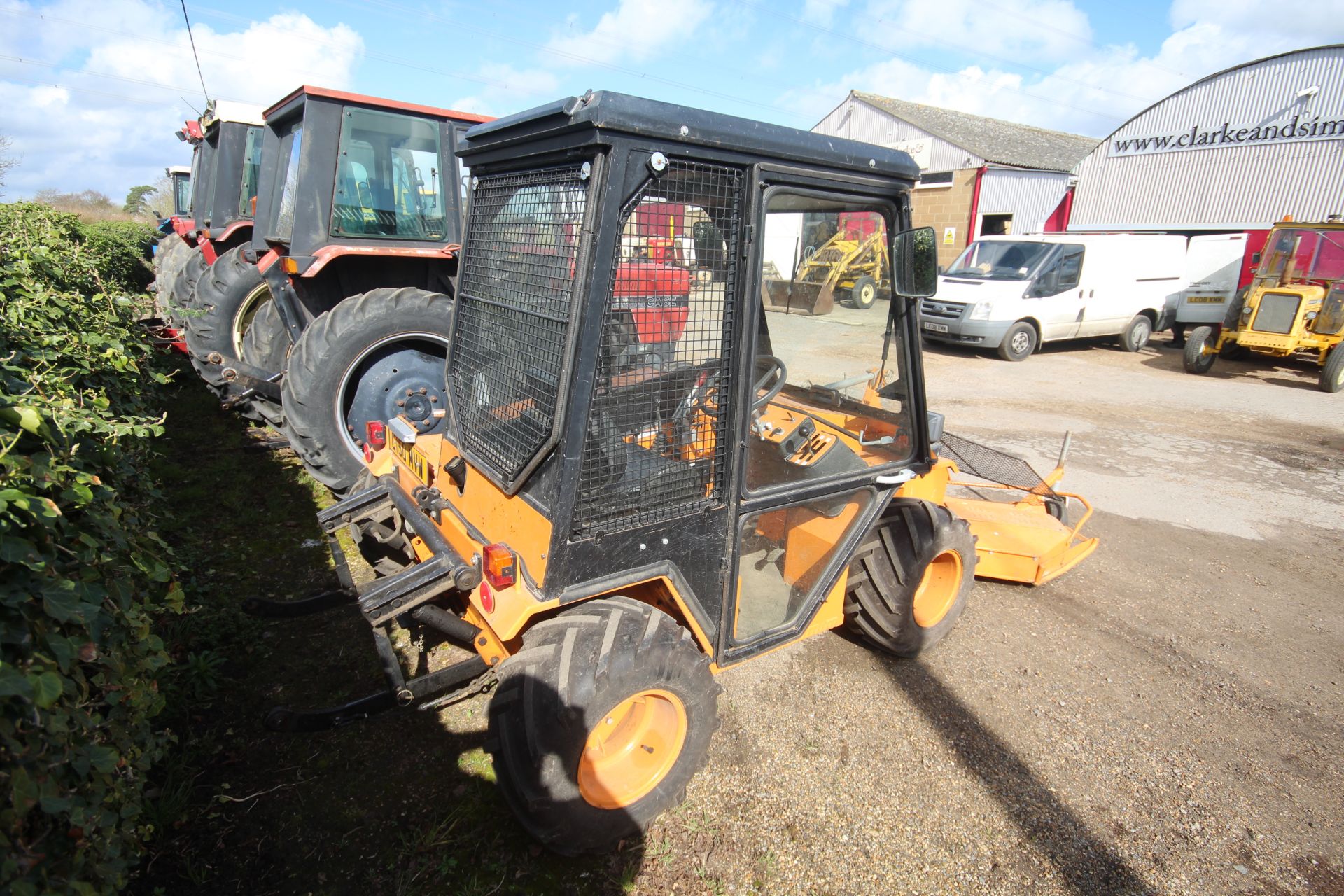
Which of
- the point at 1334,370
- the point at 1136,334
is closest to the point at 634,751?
the point at 1334,370

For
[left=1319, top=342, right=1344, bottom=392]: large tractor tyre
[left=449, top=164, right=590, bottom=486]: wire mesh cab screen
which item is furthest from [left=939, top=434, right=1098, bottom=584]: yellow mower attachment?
[left=1319, top=342, right=1344, bottom=392]: large tractor tyre

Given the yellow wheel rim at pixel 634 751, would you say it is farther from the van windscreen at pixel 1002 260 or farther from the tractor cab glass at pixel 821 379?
the van windscreen at pixel 1002 260

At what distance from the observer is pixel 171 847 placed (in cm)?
217

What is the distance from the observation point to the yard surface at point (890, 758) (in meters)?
2.25

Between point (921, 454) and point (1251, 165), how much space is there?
19225mm

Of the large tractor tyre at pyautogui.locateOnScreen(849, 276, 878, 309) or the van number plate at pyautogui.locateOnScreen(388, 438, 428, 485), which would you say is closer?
the large tractor tyre at pyautogui.locateOnScreen(849, 276, 878, 309)

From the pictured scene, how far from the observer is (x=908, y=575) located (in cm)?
303

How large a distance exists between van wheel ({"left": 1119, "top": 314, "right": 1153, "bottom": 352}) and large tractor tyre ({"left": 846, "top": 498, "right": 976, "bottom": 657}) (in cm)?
1180

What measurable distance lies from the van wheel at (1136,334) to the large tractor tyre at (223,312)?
13.6 m

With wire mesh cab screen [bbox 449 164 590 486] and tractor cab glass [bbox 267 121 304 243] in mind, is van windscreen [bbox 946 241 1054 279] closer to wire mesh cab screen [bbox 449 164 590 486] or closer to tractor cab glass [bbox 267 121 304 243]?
tractor cab glass [bbox 267 121 304 243]

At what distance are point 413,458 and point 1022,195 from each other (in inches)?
856

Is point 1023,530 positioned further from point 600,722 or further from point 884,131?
point 884,131

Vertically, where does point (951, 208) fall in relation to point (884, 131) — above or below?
below

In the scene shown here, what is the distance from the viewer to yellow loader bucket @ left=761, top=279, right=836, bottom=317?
8.22 ft
